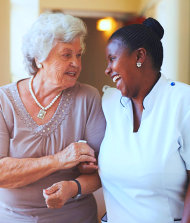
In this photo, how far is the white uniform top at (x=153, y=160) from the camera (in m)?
1.15

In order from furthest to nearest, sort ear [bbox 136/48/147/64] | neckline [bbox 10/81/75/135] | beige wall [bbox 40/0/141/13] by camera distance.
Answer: beige wall [bbox 40/0/141/13] < neckline [bbox 10/81/75/135] < ear [bbox 136/48/147/64]

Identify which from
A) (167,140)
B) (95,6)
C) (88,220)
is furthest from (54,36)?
(95,6)

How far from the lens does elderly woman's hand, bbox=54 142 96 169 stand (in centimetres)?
136

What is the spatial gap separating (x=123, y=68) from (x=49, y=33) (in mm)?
468

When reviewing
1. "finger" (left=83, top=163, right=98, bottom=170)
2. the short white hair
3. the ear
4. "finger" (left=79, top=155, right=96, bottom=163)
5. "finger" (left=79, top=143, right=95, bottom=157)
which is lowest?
"finger" (left=83, top=163, right=98, bottom=170)

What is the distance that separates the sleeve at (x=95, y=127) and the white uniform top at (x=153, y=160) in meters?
0.16

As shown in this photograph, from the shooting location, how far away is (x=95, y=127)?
1.48 meters

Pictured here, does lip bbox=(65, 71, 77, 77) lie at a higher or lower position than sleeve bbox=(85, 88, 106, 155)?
higher

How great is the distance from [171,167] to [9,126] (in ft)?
2.63

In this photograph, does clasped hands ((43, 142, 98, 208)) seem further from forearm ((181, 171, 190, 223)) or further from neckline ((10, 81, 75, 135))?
forearm ((181, 171, 190, 223))

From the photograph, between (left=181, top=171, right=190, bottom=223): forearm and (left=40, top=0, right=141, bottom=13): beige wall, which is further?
(left=40, top=0, right=141, bottom=13): beige wall

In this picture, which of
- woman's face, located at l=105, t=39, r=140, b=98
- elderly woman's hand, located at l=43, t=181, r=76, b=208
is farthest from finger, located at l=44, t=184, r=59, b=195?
woman's face, located at l=105, t=39, r=140, b=98

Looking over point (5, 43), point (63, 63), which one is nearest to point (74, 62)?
point (63, 63)

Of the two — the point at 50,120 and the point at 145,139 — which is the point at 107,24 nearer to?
the point at 50,120
